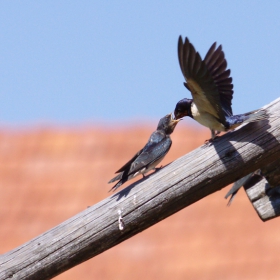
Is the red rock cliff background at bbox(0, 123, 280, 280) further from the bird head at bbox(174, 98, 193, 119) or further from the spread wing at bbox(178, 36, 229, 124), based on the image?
the spread wing at bbox(178, 36, 229, 124)

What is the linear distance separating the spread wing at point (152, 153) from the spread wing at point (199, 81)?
0.33m

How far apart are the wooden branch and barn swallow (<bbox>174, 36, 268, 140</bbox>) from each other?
0.12 m

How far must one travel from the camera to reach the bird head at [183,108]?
3836 millimetres

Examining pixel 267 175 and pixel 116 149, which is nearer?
pixel 267 175

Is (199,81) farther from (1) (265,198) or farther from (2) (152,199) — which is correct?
(1) (265,198)

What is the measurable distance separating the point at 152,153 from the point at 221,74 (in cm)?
47

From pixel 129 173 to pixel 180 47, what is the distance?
2.40ft

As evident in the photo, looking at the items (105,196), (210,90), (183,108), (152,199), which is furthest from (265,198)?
(105,196)

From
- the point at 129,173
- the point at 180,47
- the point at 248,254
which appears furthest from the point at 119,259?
the point at 180,47

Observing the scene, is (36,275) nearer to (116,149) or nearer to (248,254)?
(248,254)

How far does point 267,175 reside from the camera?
3.47m

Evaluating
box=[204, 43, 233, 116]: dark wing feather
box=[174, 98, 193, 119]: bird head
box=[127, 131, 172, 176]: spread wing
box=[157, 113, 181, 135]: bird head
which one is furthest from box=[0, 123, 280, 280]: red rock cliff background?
box=[204, 43, 233, 116]: dark wing feather

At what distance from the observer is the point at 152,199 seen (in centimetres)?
303

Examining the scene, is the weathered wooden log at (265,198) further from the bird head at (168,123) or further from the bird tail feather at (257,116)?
the bird tail feather at (257,116)
